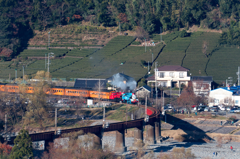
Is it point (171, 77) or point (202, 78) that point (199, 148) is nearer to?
point (202, 78)

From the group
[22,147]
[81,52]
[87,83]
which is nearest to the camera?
[22,147]

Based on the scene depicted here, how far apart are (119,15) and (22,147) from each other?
5582 cm

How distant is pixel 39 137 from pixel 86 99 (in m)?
18.8

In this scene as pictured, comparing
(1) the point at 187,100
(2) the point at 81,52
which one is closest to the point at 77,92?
(1) the point at 187,100

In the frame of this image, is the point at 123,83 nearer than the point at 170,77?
Yes

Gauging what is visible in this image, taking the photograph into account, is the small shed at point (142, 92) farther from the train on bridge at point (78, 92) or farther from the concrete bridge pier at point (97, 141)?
the concrete bridge pier at point (97, 141)

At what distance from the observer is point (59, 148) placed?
22.2 metres

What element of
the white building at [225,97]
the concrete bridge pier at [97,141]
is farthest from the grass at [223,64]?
the concrete bridge pier at [97,141]

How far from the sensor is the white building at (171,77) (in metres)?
47.6

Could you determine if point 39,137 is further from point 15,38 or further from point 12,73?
point 15,38

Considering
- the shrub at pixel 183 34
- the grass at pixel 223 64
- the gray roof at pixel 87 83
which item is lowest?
the gray roof at pixel 87 83

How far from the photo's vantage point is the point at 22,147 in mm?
19734

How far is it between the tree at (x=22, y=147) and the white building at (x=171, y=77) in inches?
1150

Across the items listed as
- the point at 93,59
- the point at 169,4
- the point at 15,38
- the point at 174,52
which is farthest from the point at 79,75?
the point at 169,4
